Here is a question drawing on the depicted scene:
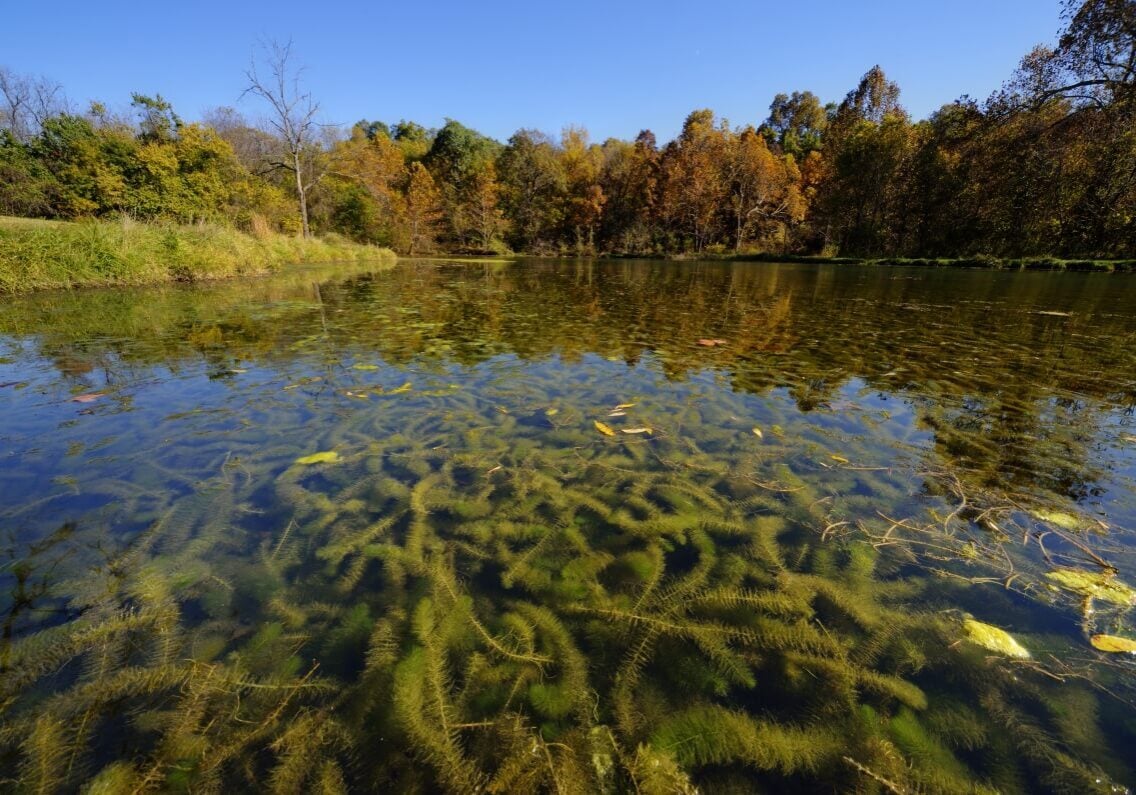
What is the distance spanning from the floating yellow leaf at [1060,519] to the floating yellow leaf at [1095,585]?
15.4 inches

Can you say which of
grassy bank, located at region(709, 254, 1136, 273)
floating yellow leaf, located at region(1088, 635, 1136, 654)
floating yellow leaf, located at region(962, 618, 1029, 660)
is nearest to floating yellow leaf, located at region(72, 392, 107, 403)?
floating yellow leaf, located at region(962, 618, 1029, 660)

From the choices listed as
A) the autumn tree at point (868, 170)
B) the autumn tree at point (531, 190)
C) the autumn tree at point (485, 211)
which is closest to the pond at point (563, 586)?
the autumn tree at point (868, 170)

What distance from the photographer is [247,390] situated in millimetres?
4133

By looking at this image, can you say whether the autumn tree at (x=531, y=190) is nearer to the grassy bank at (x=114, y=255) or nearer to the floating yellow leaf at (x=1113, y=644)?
the grassy bank at (x=114, y=255)

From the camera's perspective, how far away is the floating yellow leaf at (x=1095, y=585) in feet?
5.92

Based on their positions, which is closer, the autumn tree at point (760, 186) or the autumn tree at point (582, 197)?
the autumn tree at point (760, 186)

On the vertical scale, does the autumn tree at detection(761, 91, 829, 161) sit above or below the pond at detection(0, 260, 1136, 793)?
above

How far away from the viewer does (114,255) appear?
35.8ft

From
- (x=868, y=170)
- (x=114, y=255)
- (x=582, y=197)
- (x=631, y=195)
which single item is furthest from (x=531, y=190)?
(x=114, y=255)

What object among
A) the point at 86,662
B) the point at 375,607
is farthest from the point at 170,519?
the point at 375,607

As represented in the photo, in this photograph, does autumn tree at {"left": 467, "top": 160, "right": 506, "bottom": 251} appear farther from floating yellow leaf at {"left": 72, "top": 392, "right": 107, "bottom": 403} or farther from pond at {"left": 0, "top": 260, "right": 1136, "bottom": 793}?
pond at {"left": 0, "top": 260, "right": 1136, "bottom": 793}

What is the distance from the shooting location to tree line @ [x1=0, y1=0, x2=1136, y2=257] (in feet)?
67.2

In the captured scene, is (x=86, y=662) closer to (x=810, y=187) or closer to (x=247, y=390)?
(x=247, y=390)

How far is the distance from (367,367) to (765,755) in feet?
15.6
